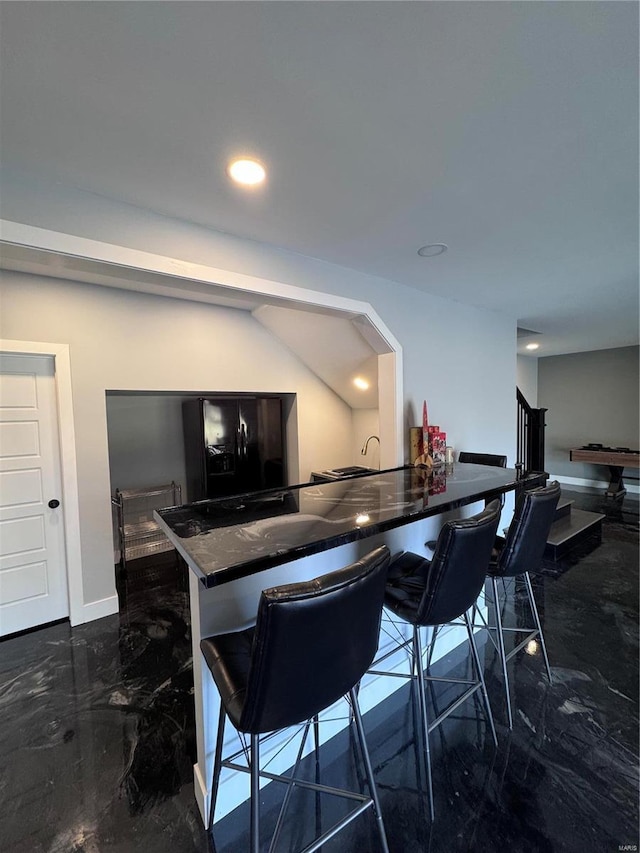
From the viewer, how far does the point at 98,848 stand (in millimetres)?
1303

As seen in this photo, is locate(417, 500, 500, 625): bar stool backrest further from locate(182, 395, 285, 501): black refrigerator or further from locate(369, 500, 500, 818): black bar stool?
locate(182, 395, 285, 501): black refrigerator

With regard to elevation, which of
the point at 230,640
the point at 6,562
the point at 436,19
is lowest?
the point at 6,562

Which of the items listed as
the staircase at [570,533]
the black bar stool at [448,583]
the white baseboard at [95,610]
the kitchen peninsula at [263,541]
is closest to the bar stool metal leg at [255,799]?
the kitchen peninsula at [263,541]

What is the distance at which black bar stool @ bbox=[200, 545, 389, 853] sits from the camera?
942 millimetres

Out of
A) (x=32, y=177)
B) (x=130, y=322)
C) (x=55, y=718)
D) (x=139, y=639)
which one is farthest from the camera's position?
(x=130, y=322)

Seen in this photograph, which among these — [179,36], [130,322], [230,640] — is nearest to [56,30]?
[179,36]

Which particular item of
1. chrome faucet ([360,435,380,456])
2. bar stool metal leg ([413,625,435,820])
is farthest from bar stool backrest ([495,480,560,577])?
chrome faucet ([360,435,380,456])

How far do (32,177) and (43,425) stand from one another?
1.77 m

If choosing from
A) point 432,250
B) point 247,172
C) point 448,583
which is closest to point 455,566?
point 448,583

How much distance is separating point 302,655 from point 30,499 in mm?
2722

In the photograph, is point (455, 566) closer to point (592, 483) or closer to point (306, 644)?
point (306, 644)

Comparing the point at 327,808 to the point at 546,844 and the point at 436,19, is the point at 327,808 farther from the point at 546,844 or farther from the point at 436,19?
the point at 436,19

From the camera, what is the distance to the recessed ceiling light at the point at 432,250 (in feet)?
7.85

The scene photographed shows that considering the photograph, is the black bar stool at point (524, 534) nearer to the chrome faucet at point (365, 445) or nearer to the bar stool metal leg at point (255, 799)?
the bar stool metal leg at point (255, 799)
